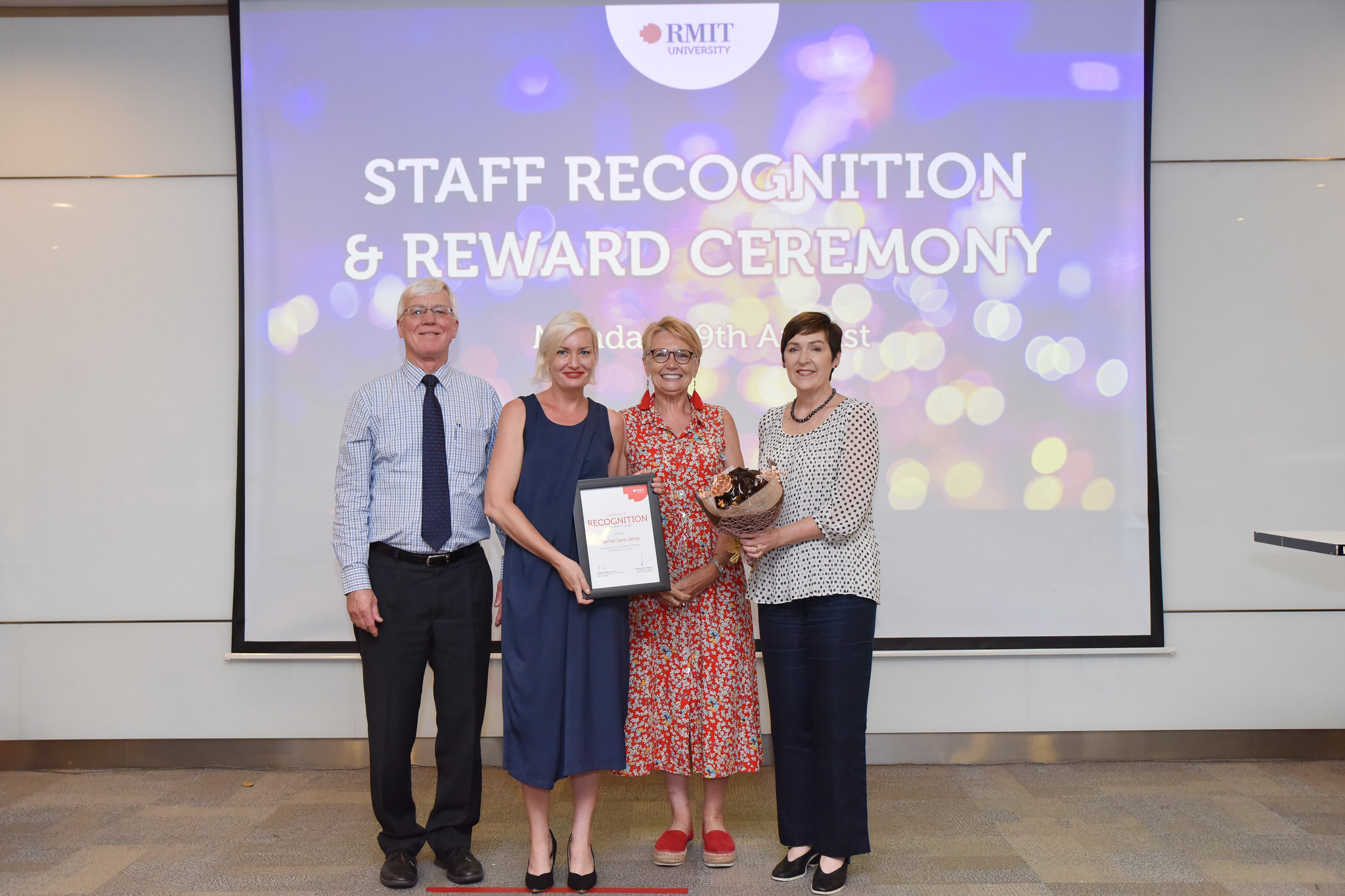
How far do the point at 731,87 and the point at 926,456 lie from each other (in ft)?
5.82

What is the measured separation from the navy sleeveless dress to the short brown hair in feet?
2.25

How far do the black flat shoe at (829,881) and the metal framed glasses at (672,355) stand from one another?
1530mm

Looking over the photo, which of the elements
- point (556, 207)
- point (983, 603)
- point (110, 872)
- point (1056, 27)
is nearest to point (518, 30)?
point (556, 207)

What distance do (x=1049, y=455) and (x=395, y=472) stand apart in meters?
2.68

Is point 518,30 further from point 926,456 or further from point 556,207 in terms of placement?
point 926,456

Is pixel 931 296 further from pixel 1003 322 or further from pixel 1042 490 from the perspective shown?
pixel 1042 490

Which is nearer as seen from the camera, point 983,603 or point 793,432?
point 793,432

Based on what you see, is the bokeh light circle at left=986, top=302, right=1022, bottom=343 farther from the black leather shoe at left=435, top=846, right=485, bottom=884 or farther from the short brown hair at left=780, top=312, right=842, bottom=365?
→ the black leather shoe at left=435, top=846, right=485, bottom=884

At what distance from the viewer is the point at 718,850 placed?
112 inches

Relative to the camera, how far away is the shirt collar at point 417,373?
278 cm

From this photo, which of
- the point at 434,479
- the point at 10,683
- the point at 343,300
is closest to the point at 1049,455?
the point at 434,479

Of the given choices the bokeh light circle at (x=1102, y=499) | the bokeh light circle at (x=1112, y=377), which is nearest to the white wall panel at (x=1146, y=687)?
the bokeh light circle at (x=1102, y=499)

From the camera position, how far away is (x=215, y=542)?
3977 millimetres

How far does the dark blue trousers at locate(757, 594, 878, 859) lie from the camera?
2.61 m
